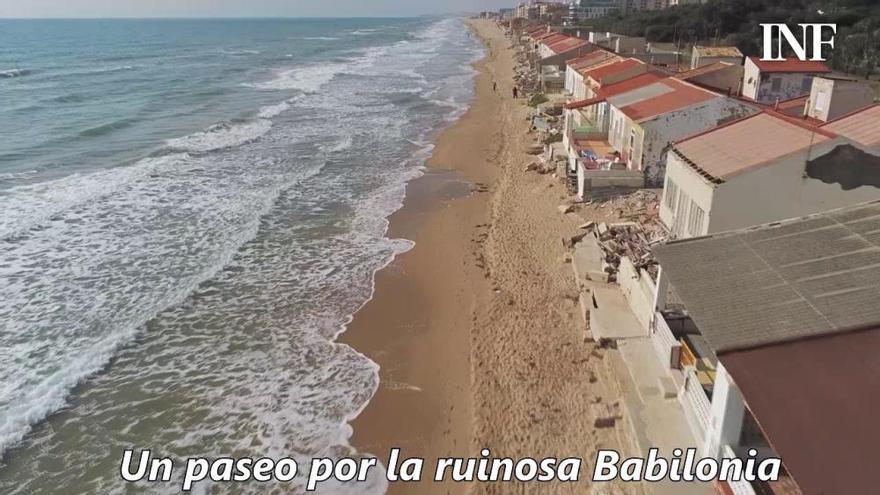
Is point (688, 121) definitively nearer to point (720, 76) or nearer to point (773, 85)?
point (720, 76)

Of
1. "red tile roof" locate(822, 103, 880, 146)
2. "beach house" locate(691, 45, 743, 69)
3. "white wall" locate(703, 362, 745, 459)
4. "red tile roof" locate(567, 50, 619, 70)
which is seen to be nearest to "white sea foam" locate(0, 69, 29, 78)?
"red tile roof" locate(567, 50, 619, 70)

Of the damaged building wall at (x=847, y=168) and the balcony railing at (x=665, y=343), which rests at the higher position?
the damaged building wall at (x=847, y=168)

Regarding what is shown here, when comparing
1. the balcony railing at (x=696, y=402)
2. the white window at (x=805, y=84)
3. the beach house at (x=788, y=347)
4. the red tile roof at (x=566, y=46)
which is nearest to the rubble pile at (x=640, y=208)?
the beach house at (x=788, y=347)

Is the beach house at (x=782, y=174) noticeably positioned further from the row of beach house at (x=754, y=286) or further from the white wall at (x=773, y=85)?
the white wall at (x=773, y=85)

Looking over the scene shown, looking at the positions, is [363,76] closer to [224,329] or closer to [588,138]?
[588,138]

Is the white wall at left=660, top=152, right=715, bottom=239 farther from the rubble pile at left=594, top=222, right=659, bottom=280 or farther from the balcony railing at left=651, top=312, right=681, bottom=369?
the balcony railing at left=651, top=312, right=681, bottom=369

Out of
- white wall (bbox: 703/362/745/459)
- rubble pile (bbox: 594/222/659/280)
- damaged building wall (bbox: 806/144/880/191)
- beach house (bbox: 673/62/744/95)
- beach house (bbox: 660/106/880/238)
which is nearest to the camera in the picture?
white wall (bbox: 703/362/745/459)
